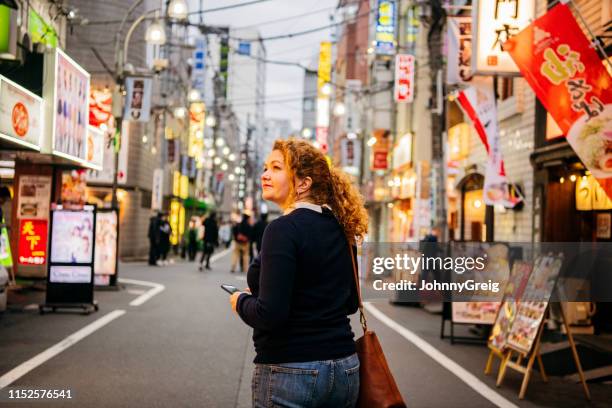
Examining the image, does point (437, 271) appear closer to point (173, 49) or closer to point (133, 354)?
point (133, 354)

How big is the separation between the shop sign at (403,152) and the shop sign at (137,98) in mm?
12260

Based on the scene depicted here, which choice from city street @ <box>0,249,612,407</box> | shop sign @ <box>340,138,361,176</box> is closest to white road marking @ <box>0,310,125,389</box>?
city street @ <box>0,249,612,407</box>

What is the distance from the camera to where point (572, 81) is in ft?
29.5

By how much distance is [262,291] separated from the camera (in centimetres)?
276

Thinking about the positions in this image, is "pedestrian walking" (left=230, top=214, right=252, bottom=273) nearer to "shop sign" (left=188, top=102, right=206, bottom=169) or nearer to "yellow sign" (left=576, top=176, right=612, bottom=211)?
"yellow sign" (left=576, top=176, right=612, bottom=211)

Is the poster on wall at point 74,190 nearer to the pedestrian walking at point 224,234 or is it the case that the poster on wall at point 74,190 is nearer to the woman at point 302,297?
the woman at point 302,297

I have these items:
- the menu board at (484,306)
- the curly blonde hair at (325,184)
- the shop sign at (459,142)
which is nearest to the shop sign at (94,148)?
the menu board at (484,306)

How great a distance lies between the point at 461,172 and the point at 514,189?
5.61 m

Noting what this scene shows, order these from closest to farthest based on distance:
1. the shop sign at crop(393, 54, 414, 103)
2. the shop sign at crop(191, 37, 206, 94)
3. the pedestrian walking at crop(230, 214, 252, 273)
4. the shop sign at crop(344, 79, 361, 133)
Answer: the pedestrian walking at crop(230, 214, 252, 273) → the shop sign at crop(393, 54, 414, 103) → the shop sign at crop(344, 79, 361, 133) → the shop sign at crop(191, 37, 206, 94)

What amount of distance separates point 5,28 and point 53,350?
5.24m

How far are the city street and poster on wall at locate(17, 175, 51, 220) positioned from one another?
4944mm

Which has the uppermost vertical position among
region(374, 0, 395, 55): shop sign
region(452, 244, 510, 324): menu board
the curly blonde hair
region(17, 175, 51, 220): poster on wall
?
region(374, 0, 395, 55): shop sign

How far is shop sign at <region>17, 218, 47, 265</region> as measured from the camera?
17359 mm

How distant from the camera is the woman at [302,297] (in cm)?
275
